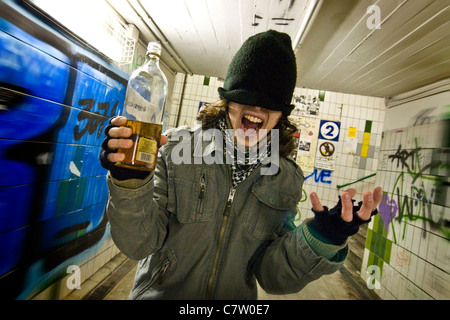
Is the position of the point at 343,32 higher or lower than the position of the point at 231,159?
higher

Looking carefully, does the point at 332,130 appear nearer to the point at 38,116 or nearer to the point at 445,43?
the point at 445,43

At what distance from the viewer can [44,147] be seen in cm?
171

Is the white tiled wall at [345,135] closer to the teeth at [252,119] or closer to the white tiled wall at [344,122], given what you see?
the white tiled wall at [344,122]

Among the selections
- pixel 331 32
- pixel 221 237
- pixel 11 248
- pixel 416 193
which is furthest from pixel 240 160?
pixel 416 193

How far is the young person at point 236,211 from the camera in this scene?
0.81 metres

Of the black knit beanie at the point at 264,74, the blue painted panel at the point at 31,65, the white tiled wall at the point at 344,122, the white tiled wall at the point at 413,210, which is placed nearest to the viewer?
the black knit beanie at the point at 264,74

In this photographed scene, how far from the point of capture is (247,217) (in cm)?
Result: 97

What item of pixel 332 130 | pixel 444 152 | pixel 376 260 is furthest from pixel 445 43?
pixel 376 260

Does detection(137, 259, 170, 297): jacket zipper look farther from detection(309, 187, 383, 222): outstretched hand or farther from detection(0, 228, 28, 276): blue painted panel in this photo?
detection(0, 228, 28, 276): blue painted panel

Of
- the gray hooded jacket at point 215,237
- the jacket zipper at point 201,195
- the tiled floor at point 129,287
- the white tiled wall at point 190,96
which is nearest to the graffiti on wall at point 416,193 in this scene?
the tiled floor at point 129,287

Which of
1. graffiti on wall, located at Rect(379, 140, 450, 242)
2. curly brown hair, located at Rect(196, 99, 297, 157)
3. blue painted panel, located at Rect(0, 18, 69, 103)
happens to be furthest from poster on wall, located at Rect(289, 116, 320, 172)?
blue painted panel, located at Rect(0, 18, 69, 103)

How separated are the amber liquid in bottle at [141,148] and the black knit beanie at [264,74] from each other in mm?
474
